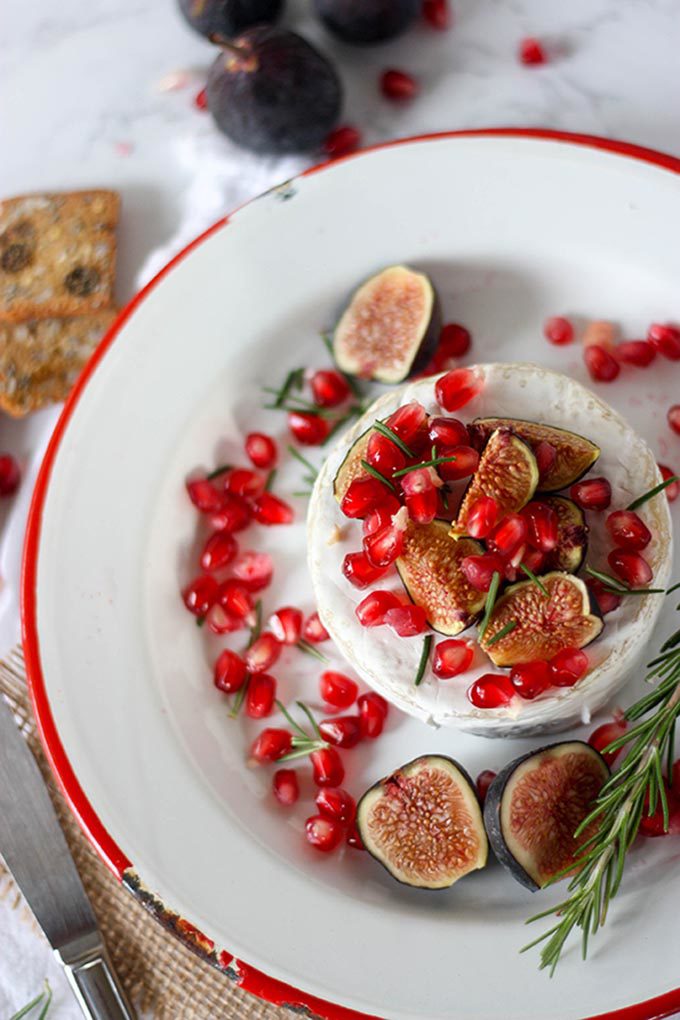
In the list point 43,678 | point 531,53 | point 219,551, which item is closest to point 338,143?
point 531,53

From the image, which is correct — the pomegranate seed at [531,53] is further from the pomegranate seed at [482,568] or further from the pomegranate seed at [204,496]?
the pomegranate seed at [482,568]

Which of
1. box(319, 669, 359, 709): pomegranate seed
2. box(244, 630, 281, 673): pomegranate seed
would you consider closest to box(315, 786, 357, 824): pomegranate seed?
box(319, 669, 359, 709): pomegranate seed

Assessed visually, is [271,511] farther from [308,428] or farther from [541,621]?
[541,621]

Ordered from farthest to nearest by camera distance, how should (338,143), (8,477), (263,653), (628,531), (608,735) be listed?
1. (338,143)
2. (8,477)
3. (263,653)
4. (608,735)
5. (628,531)

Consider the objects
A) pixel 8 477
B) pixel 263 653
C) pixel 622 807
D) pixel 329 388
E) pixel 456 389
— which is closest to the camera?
pixel 622 807

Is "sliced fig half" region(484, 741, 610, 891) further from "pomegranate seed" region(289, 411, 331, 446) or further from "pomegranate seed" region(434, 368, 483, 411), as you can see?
"pomegranate seed" region(289, 411, 331, 446)

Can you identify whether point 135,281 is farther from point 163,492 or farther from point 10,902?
point 10,902

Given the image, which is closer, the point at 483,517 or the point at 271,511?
the point at 483,517
